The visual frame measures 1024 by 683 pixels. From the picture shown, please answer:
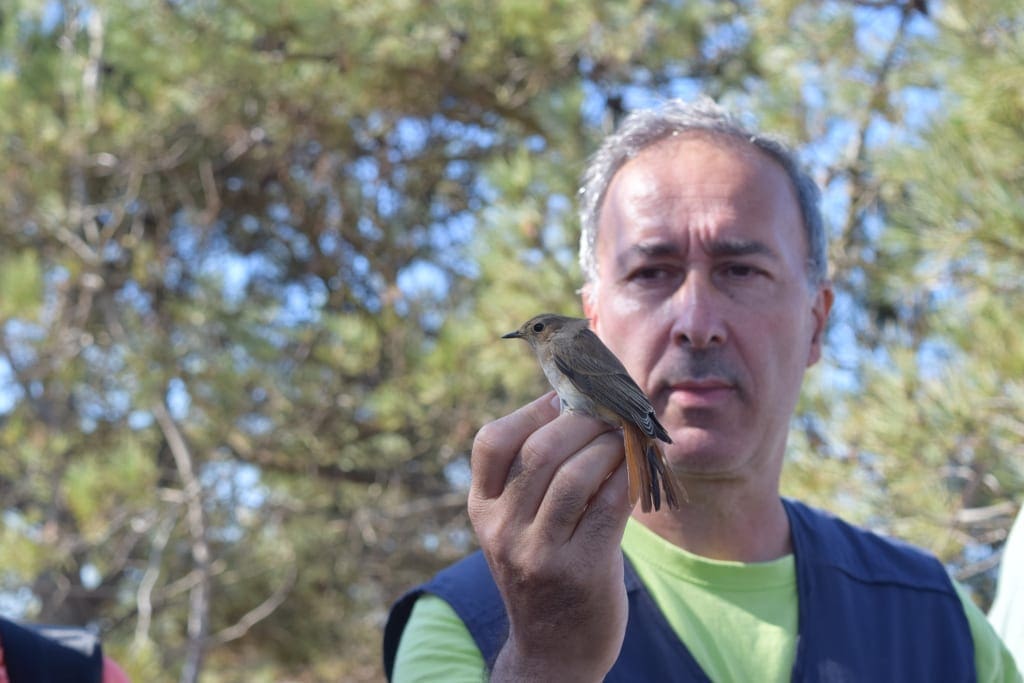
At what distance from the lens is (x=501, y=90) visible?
559 centimetres

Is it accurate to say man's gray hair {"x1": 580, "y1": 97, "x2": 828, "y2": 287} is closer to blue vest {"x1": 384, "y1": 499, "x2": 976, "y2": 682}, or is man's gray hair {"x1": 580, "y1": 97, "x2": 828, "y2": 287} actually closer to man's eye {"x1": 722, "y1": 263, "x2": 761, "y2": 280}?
man's eye {"x1": 722, "y1": 263, "x2": 761, "y2": 280}

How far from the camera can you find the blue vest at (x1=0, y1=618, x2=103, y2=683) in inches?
82.0

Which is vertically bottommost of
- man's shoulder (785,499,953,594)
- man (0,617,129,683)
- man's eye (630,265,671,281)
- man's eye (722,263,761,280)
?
man (0,617,129,683)

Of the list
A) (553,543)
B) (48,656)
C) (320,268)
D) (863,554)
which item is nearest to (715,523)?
(863,554)

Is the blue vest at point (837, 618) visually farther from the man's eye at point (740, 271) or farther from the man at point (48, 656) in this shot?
the man at point (48, 656)

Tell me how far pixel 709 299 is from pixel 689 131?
0.37m

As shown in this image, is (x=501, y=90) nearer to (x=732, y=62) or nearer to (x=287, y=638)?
(x=732, y=62)

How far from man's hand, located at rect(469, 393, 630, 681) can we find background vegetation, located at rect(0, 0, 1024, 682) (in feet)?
8.59

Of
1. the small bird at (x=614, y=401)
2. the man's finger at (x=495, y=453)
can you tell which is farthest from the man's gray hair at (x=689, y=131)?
the man's finger at (x=495, y=453)

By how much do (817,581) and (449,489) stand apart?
162 inches

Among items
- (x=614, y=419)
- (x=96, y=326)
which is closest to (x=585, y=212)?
(x=614, y=419)

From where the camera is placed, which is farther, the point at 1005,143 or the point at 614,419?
the point at 1005,143

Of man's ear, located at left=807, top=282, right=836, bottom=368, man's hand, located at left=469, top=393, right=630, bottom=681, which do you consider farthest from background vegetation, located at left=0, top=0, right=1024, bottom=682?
man's hand, located at left=469, top=393, right=630, bottom=681

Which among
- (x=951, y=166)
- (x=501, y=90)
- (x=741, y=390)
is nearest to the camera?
(x=741, y=390)
